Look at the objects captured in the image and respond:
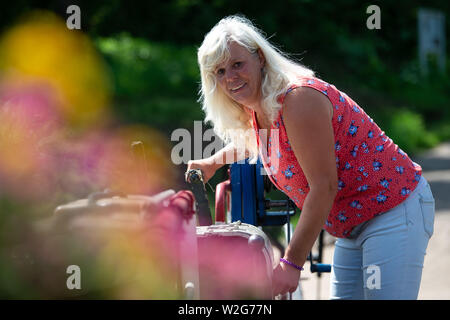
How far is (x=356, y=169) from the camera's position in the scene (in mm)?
2164

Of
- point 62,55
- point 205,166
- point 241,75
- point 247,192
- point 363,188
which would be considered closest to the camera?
point 241,75

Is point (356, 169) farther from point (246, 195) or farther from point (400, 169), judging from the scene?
point (246, 195)

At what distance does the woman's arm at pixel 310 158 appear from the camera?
1.95m

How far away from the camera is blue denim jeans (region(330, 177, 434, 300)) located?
2.16 m

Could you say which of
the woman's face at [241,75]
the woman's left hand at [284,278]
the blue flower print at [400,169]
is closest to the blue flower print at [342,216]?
the blue flower print at [400,169]

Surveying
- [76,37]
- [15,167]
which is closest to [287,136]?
[15,167]

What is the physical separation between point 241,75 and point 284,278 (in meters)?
0.64

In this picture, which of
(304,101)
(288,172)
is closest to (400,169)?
(288,172)

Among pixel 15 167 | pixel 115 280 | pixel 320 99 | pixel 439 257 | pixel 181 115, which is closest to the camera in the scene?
pixel 115 280

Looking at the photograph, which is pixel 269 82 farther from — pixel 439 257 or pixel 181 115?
pixel 181 115

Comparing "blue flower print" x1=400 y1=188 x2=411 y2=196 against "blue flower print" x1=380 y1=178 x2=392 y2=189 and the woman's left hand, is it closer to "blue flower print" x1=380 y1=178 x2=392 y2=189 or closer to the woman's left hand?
"blue flower print" x1=380 y1=178 x2=392 y2=189

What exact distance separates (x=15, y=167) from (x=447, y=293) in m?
3.42

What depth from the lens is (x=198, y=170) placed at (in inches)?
99.3

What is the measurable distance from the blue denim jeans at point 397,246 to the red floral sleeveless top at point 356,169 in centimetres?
4
